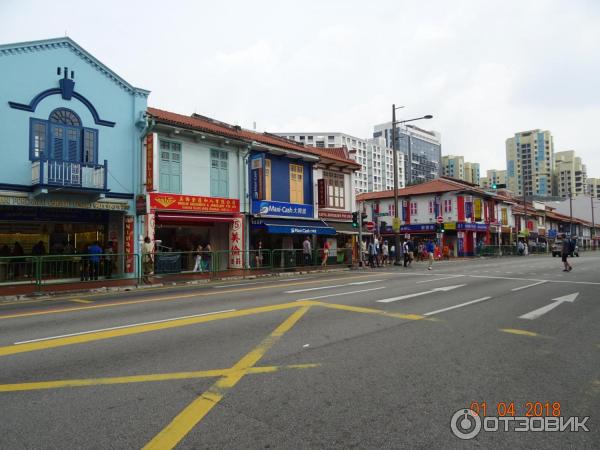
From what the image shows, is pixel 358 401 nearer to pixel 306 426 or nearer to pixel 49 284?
pixel 306 426

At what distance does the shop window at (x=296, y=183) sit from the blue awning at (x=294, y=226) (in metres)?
1.60

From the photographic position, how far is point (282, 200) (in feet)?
82.2

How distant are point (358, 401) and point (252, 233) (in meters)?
20.1

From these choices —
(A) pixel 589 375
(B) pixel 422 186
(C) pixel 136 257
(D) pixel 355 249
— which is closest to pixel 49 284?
(C) pixel 136 257

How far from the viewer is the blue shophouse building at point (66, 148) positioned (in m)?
15.6

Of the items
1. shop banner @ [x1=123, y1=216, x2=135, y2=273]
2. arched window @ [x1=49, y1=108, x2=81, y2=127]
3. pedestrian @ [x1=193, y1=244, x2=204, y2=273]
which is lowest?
pedestrian @ [x1=193, y1=244, x2=204, y2=273]

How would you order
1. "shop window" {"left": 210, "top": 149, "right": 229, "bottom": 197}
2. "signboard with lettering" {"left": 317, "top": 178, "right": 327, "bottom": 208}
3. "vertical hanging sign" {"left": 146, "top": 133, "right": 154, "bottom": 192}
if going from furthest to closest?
"signboard with lettering" {"left": 317, "top": 178, "right": 327, "bottom": 208}, "shop window" {"left": 210, "top": 149, "right": 229, "bottom": 197}, "vertical hanging sign" {"left": 146, "top": 133, "right": 154, "bottom": 192}

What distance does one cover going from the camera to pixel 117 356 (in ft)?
17.7

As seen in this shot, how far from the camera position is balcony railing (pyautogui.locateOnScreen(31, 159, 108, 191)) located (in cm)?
1527

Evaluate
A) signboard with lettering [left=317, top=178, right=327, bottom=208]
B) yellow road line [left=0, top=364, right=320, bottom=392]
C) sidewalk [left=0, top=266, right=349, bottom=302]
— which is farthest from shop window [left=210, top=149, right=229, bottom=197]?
yellow road line [left=0, top=364, right=320, bottom=392]

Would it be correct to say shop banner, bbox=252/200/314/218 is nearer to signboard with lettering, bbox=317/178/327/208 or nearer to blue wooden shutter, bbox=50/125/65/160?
signboard with lettering, bbox=317/178/327/208

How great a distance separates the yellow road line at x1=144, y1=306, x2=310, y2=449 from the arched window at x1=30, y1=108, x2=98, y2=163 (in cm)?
1465

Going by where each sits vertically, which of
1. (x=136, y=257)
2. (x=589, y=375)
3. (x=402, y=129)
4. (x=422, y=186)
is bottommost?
(x=589, y=375)

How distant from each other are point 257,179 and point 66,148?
964 cm
